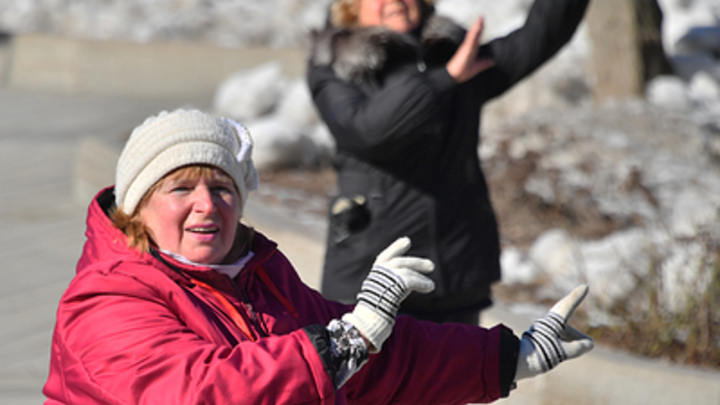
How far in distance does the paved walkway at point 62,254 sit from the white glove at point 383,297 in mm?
1949

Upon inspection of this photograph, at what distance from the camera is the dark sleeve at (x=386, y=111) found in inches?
112

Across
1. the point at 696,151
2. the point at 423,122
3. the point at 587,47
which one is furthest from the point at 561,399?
the point at 587,47

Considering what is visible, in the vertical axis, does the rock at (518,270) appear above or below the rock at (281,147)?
below

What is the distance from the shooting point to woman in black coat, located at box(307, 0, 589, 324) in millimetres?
2902

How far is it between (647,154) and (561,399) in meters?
3.37

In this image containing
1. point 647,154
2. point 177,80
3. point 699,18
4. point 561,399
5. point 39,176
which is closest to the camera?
point 561,399

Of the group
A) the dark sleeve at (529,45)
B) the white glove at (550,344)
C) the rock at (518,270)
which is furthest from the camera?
the rock at (518,270)

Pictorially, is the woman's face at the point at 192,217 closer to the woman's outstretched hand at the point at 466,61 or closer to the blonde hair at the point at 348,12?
the woman's outstretched hand at the point at 466,61

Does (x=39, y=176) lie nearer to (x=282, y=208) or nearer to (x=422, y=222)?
(x=282, y=208)

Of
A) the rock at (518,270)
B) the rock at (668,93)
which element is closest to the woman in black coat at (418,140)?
the rock at (518,270)

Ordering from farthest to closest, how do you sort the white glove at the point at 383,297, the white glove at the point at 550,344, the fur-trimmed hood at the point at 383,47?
the fur-trimmed hood at the point at 383,47 → the white glove at the point at 550,344 → the white glove at the point at 383,297

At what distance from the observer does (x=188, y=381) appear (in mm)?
1675

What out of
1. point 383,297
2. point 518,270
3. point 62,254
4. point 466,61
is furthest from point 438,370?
point 62,254

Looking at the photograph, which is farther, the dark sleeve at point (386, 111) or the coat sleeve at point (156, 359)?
the dark sleeve at point (386, 111)
